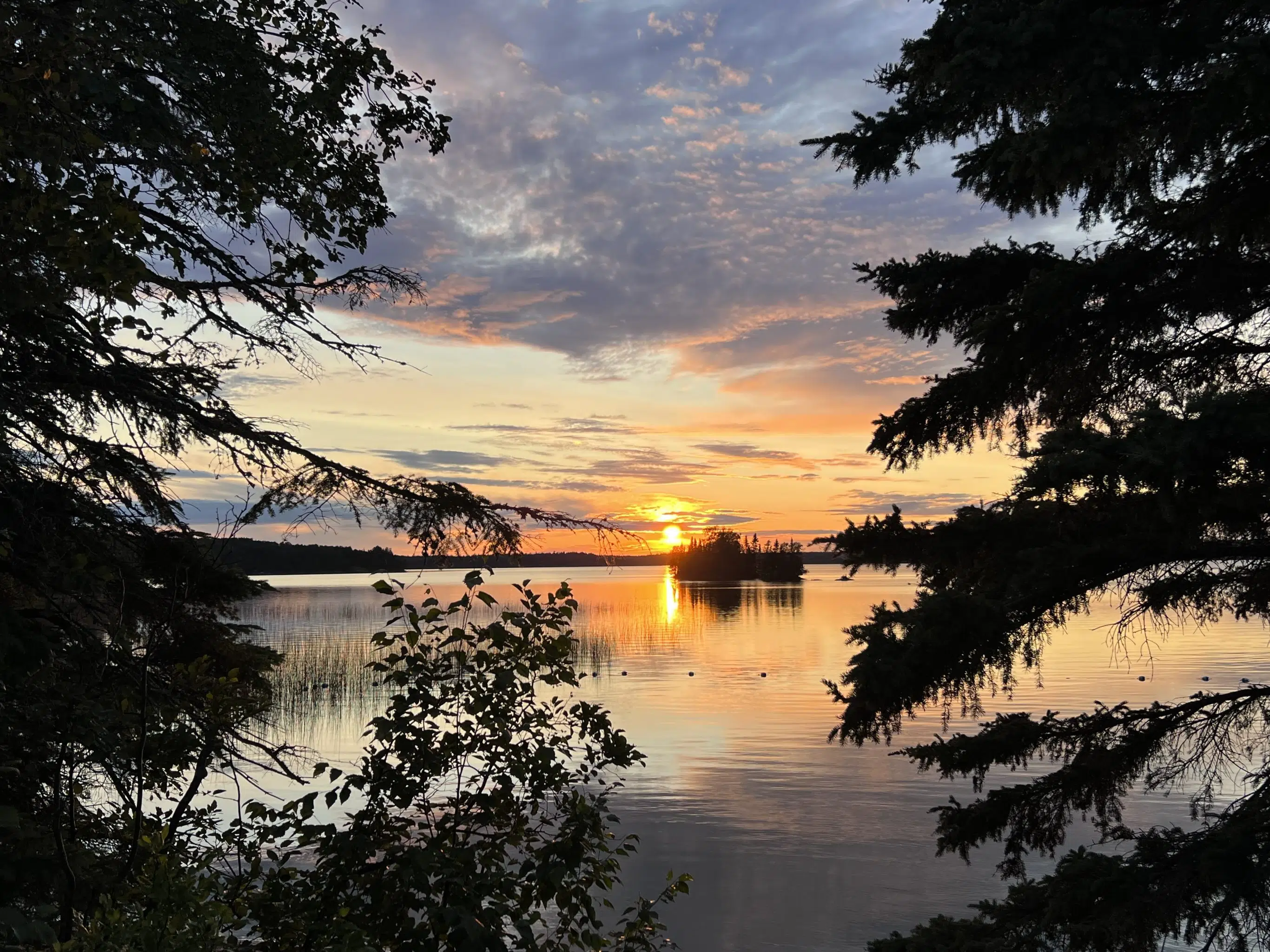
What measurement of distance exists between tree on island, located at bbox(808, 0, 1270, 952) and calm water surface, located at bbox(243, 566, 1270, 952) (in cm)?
102

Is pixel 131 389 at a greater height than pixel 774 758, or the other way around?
pixel 131 389

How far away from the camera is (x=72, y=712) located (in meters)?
4.55

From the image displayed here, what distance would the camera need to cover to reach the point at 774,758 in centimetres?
1944

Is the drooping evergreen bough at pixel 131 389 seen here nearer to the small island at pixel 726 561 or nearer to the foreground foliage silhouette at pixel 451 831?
the foreground foliage silhouette at pixel 451 831

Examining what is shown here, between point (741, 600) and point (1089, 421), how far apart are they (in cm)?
7280

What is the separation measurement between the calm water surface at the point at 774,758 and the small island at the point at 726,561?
3592 inches

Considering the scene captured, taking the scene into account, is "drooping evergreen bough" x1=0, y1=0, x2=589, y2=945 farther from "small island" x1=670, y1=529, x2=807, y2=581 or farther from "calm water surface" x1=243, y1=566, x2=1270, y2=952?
"small island" x1=670, y1=529, x2=807, y2=581

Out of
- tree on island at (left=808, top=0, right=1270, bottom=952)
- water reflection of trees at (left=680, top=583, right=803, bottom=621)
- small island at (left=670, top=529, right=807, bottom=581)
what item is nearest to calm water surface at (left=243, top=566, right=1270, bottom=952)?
tree on island at (left=808, top=0, right=1270, bottom=952)

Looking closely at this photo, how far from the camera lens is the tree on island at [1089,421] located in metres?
5.68

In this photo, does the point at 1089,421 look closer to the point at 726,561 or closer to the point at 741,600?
the point at 741,600

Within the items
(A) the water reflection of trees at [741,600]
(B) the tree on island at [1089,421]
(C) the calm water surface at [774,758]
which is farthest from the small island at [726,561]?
(B) the tree on island at [1089,421]

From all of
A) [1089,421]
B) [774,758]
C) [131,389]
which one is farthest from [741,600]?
[131,389]

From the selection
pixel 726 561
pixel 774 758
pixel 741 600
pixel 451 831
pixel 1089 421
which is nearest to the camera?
pixel 451 831

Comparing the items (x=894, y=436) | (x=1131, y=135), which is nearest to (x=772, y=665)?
(x=894, y=436)
